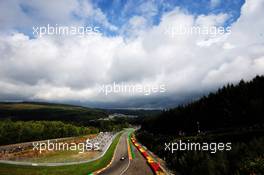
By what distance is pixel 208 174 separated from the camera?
3353cm

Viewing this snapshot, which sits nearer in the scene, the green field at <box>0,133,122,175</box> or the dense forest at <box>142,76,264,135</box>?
the green field at <box>0,133,122,175</box>

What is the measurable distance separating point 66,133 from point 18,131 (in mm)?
34072

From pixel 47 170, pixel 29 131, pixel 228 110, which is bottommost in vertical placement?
pixel 29 131

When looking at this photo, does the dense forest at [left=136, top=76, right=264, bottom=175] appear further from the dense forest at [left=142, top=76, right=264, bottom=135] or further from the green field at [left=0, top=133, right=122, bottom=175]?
the green field at [left=0, top=133, right=122, bottom=175]

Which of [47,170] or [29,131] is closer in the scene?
[47,170]

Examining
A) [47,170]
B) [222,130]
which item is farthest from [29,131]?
→ [222,130]

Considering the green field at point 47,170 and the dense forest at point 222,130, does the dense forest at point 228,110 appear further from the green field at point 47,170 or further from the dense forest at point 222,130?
the green field at point 47,170

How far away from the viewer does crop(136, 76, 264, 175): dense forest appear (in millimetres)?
31609

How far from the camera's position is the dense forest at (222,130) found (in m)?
31.6

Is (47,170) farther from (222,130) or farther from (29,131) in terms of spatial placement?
(29,131)

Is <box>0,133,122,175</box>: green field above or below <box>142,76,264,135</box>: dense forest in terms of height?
below

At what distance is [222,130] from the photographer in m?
68.8

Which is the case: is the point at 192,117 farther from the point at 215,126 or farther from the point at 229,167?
the point at 229,167

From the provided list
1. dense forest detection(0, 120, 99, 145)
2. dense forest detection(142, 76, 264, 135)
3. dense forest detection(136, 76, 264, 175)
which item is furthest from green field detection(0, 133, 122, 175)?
dense forest detection(0, 120, 99, 145)
